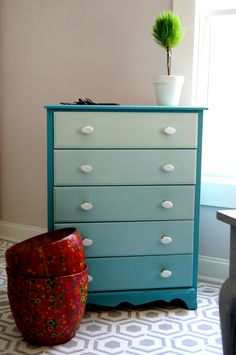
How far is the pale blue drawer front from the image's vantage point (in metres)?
2.24

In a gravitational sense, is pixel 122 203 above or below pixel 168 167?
below

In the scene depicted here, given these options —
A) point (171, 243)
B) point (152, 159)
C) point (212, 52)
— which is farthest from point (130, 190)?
point (212, 52)

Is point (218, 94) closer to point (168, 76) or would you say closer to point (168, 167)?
point (168, 76)

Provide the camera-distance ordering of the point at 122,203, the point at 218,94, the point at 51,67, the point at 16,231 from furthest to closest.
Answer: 1. the point at 16,231
2. the point at 51,67
3. the point at 218,94
4. the point at 122,203

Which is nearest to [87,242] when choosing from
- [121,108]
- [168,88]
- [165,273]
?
[165,273]

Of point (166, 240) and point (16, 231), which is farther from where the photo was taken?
point (16, 231)

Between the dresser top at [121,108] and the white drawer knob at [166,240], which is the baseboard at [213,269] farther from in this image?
the dresser top at [121,108]

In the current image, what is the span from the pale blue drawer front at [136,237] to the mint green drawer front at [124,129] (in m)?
0.36

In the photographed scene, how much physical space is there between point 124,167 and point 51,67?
1.13 m

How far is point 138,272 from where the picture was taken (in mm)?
2285

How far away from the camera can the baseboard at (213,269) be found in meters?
2.68

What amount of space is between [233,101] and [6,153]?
1.51 metres

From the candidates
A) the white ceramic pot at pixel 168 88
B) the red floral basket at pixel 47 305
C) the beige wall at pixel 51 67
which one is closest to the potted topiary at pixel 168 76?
the white ceramic pot at pixel 168 88

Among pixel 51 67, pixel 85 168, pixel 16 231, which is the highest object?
pixel 51 67
